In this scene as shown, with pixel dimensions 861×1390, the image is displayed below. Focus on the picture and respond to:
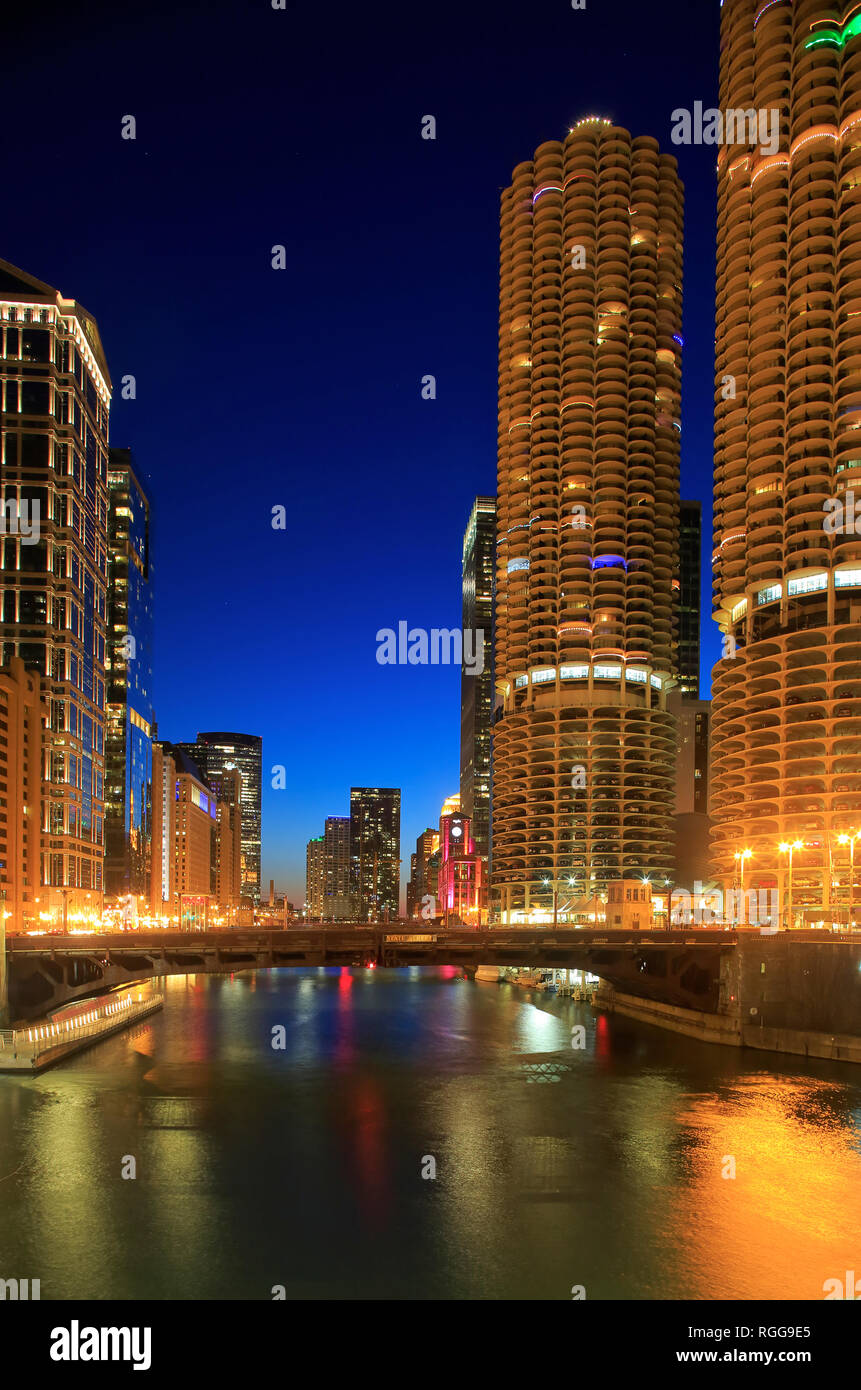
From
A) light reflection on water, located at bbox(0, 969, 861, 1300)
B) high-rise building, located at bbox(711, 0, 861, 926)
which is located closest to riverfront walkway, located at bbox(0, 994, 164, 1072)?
light reflection on water, located at bbox(0, 969, 861, 1300)

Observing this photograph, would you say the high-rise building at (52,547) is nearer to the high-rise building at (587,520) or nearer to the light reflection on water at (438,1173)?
the high-rise building at (587,520)

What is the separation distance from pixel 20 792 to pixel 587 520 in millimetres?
94903

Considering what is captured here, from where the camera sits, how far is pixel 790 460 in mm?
127688

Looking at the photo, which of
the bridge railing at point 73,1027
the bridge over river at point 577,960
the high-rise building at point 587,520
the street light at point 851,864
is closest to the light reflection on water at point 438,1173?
the bridge railing at point 73,1027

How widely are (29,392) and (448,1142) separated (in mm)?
135784

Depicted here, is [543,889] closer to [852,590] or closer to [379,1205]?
[852,590]

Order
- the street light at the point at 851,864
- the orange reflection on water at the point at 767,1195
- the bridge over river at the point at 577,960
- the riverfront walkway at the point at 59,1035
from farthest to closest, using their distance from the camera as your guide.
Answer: the street light at the point at 851,864 → the bridge over river at the point at 577,960 → the riverfront walkway at the point at 59,1035 → the orange reflection on water at the point at 767,1195

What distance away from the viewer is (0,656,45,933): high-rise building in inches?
4560

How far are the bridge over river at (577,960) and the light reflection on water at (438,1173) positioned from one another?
3617 mm

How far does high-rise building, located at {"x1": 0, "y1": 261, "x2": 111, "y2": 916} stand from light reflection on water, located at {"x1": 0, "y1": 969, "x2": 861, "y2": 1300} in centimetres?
8065

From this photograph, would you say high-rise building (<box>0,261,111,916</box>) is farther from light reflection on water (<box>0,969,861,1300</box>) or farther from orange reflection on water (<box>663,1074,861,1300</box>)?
orange reflection on water (<box>663,1074,861,1300</box>)

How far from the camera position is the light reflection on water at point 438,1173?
30906 mm

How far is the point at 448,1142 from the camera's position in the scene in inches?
1750
